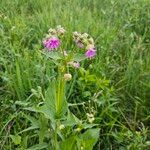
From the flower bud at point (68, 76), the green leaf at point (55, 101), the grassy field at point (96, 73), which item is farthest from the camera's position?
the grassy field at point (96, 73)

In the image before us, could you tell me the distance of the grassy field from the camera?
1.75 metres

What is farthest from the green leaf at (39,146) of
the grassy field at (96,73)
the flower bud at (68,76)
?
the flower bud at (68,76)

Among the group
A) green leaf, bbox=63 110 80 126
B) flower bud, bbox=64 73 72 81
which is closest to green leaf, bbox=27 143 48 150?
green leaf, bbox=63 110 80 126

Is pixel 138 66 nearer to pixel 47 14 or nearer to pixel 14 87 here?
pixel 14 87

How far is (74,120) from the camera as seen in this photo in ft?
4.89

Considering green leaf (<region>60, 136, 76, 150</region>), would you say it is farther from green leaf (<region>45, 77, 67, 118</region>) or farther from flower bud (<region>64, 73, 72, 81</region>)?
flower bud (<region>64, 73, 72, 81</region>)

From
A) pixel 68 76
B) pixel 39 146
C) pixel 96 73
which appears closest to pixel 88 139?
pixel 39 146

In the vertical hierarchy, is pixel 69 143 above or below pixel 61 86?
below

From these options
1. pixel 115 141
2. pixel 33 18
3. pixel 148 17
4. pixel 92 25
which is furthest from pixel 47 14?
pixel 115 141

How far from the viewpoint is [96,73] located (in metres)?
2.05

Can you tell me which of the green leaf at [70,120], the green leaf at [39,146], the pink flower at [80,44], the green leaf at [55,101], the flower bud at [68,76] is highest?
the pink flower at [80,44]

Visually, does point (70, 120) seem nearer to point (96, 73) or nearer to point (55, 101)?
point (55, 101)

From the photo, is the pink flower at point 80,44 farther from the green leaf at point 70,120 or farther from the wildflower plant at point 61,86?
the green leaf at point 70,120

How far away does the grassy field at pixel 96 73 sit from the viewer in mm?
1754
